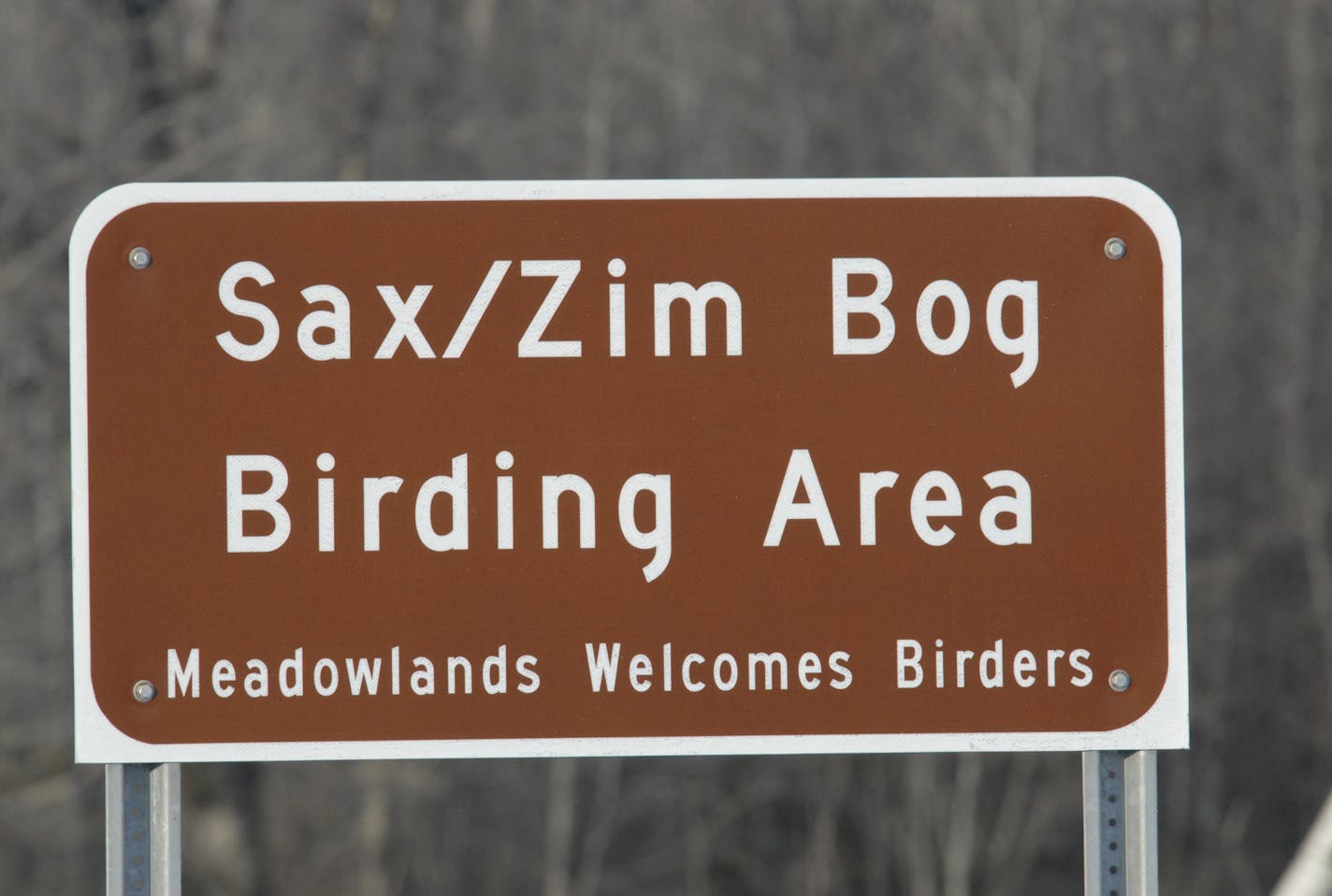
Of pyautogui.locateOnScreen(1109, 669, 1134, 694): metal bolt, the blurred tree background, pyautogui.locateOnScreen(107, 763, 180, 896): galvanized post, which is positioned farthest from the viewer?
the blurred tree background

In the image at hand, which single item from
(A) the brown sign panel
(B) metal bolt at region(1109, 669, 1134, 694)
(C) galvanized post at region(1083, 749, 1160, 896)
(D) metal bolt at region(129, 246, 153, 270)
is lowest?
(C) galvanized post at region(1083, 749, 1160, 896)

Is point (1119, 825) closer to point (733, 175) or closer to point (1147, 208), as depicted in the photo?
point (1147, 208)

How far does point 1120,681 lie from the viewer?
150cm

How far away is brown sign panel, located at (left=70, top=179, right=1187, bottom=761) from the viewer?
1.47 meters

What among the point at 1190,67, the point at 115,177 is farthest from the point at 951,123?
the point at 115,177

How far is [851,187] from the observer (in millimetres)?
1515

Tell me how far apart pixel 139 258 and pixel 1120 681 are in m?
1.06

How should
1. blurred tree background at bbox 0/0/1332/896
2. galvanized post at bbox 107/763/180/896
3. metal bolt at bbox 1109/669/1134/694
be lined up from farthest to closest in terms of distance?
blurred tree background at bbox 0/0/1332/896 < metal bolt at bbox 1109/669/1134/694 < galvanized post at bbox 107/763/180/896

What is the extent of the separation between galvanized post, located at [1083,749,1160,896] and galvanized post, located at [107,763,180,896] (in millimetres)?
860

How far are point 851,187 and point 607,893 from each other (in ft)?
16.4

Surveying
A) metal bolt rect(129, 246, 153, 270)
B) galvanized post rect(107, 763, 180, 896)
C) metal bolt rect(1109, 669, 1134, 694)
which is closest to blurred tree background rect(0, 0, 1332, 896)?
metal bolt rect(129, 246, 153, 270)

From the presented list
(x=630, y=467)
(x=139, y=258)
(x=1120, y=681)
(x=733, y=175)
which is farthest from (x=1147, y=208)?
(x=733, y=175)

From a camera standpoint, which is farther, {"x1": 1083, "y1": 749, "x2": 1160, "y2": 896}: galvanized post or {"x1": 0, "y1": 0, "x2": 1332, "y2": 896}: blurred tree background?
{"x1": 0, "y1": 0, "x2": 1332, "y2": 896}: blurred tree background

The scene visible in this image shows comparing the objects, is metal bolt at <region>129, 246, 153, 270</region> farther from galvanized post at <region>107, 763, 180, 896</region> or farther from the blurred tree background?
the blurred tree background
